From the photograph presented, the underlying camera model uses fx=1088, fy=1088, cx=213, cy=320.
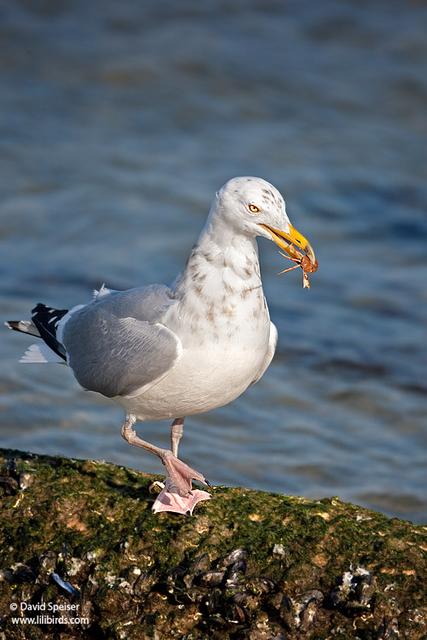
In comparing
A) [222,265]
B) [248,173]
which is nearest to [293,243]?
[222,265]

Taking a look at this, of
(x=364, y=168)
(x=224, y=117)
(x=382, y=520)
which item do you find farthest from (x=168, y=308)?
(x=224, y=117)

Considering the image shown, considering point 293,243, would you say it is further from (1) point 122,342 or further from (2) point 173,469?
(2) point 173,469

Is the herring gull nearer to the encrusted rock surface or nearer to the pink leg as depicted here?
the pink leg

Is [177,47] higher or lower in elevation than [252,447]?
higher

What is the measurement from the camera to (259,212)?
5516mm

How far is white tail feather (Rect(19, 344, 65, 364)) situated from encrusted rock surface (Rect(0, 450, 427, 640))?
0.99m

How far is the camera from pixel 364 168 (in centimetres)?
1417

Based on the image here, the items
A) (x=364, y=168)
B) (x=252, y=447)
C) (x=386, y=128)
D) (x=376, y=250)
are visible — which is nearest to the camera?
(x=252, y=447)

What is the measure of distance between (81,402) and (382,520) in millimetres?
3888

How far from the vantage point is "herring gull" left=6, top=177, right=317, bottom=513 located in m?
5.53

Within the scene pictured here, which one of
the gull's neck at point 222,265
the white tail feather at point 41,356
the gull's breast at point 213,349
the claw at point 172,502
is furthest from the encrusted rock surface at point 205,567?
the gull's neck at point 222,265

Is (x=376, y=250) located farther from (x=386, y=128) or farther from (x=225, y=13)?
(x=225, y=13)

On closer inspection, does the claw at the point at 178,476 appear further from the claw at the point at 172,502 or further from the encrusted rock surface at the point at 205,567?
the encrusted rock surface at the point at 205,567

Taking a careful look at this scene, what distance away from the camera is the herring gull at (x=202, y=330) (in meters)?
5.53
